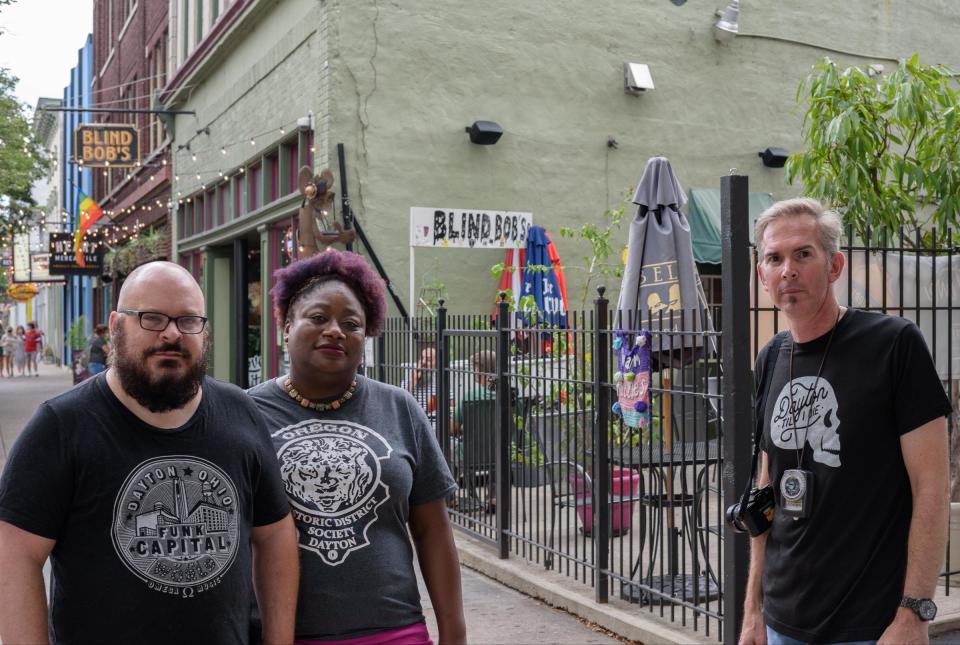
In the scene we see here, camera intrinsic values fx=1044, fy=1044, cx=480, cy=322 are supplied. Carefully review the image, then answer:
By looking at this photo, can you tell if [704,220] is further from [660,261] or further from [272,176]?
[660,261]

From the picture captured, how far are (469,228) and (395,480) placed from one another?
11.1m

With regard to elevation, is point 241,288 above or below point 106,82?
below

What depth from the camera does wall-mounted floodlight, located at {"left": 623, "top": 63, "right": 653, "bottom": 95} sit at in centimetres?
1493

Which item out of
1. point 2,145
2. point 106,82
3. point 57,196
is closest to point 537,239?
point 2,145

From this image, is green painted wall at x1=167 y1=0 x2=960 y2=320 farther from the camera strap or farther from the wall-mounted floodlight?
the camera strap

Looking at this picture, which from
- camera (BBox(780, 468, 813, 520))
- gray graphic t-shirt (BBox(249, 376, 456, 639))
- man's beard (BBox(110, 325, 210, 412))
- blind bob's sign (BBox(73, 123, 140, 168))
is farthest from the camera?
blind bob's sign (BBox(73, 123, 140, 168))

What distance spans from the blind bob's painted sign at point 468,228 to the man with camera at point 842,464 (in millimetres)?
10482

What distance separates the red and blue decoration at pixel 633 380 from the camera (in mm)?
6168

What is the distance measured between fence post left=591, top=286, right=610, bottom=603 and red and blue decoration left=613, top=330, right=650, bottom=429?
12cm

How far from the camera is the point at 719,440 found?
18.2 ft

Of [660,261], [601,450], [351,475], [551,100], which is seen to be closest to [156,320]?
[351,475]

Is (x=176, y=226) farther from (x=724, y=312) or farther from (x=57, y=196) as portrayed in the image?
(x=57, y=196)

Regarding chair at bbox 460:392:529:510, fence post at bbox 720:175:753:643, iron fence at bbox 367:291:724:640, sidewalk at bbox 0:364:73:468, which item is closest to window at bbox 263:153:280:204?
sidewalk at bbox 0:364:73:468

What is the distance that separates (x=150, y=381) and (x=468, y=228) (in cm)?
1143
